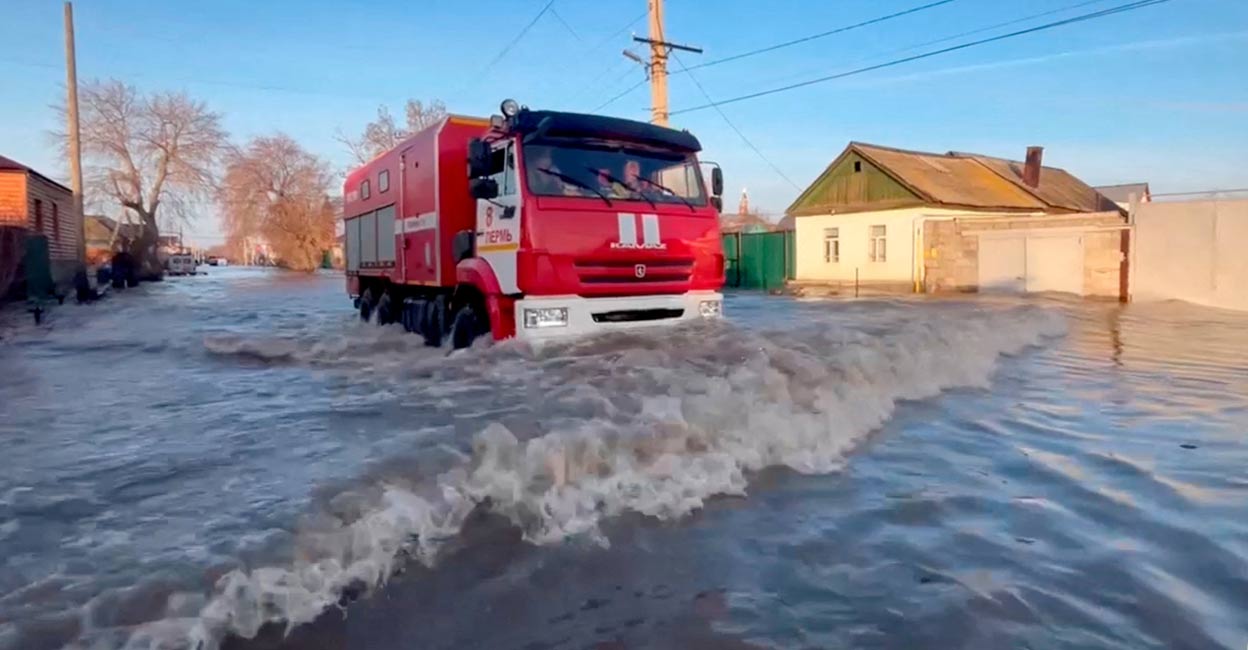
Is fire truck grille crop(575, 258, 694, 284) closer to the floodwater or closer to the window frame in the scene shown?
the floodwater

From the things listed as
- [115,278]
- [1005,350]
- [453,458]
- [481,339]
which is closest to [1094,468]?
[453,458]

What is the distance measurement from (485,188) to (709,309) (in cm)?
265

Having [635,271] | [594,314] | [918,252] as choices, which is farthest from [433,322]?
[918,252]

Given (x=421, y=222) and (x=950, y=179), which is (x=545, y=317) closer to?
(x=421, y=222)

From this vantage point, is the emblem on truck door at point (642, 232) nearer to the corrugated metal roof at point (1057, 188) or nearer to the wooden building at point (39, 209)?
the wooden building at point (39, 209)

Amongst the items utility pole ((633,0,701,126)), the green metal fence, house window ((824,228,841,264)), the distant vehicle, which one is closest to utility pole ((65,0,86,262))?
utility pole ((633,0,701,126))

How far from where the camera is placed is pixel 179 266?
61.7m

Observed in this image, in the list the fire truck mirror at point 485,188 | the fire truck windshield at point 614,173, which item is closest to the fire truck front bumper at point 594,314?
the fire truck windshield at point 614,173

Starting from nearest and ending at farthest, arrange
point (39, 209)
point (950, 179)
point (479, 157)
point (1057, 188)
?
point (479, 157) < point (39, 209) < point (950, 179) < point (1057, 188)

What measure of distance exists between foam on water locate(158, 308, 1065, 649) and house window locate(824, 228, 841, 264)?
77.0 ft

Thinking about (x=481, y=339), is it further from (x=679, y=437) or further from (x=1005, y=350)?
(x=1005, y=350)

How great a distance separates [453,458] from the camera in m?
4.63

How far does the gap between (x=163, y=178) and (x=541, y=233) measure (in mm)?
55951

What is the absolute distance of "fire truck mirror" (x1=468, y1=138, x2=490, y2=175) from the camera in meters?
8.27
